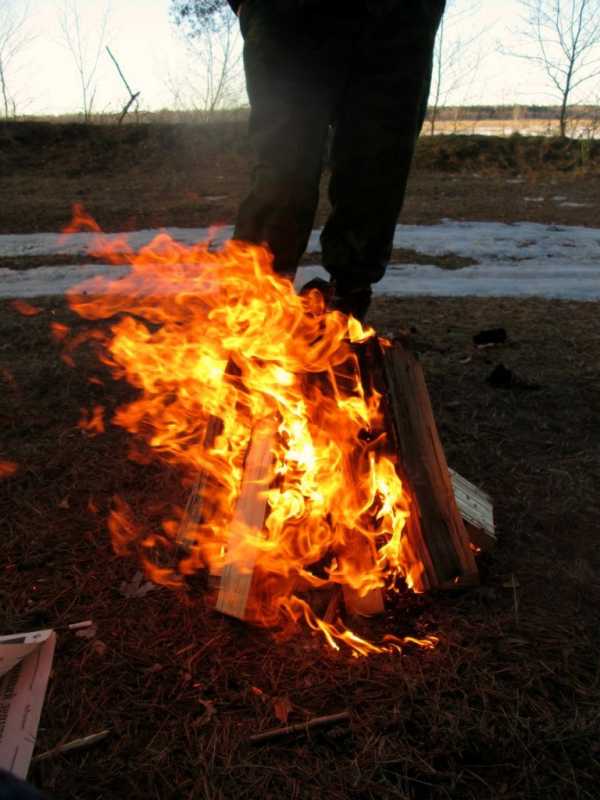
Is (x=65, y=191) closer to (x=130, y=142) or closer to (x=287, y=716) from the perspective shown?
(x=130, y=142)

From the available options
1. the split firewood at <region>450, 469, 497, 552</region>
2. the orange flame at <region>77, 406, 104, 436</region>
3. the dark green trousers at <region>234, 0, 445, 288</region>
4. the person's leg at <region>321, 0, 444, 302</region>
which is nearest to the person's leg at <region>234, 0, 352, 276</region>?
the dark green trousers at <region>234, 0, 445, 288</region>

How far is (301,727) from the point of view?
1.67 m

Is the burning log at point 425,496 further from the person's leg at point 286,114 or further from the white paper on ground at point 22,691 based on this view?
the white paper on ground at point 22,691

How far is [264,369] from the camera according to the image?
89.2 inches

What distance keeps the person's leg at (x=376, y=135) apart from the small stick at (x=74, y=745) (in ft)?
6.11

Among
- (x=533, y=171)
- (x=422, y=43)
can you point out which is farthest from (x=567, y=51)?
(x=422, y=43)

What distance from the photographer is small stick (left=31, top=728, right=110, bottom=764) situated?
161cm

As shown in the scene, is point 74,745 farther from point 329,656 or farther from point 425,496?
point 425,496

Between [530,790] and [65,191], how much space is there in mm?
12627

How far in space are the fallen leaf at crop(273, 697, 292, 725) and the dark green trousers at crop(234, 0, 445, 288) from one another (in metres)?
1.58

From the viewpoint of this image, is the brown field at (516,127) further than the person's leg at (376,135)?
Yes

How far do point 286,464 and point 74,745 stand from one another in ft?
3.34

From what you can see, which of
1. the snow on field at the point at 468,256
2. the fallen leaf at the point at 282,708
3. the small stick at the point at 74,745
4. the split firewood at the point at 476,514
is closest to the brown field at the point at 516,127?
the snow on field at the point at 468,256

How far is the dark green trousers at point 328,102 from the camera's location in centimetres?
243
